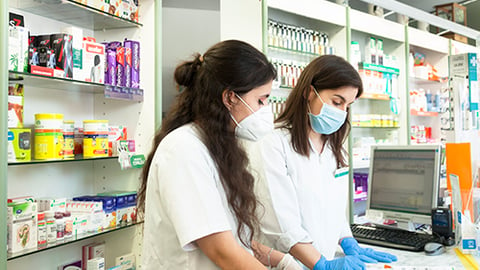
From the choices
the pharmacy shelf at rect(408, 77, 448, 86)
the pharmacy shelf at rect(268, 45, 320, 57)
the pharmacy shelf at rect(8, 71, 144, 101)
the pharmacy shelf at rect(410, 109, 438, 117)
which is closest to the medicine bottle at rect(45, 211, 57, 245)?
the pharmacy shelf at rect(8, 71, 144, 101)

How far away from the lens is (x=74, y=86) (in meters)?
2.54

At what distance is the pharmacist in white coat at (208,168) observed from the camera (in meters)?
1.25

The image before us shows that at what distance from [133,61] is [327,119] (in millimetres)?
1247

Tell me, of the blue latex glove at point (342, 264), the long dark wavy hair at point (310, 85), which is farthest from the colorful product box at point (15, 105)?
the blue latex glove at point (342, 264)

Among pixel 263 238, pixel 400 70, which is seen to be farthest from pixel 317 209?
pixel 400 70

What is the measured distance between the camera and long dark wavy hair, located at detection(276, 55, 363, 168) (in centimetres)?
215

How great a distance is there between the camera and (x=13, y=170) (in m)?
2.37

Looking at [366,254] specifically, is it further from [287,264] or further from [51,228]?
[51,228]

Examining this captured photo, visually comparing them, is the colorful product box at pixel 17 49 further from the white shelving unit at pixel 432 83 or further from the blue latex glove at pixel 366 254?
the white shelving unit at pixel 432 83

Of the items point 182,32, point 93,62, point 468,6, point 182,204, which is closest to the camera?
point 182,204

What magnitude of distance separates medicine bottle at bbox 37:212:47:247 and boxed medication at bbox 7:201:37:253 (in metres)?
0.03

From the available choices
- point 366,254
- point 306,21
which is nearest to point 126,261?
point 366,254

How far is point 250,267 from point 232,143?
1.30ft

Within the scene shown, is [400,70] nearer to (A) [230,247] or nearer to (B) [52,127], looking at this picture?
(B) [52,127]
